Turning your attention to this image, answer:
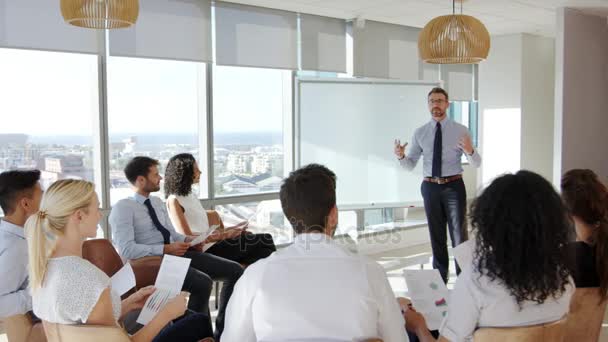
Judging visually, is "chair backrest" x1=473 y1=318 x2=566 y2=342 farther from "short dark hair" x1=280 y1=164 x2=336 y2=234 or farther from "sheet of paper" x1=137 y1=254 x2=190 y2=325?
"sheet of paper" x1=137 y1=254 x2=190 y2=325

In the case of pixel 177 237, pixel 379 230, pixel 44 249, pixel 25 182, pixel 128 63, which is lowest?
pixel 379 230

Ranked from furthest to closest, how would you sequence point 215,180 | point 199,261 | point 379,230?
point 379,230 → point 215,180 → point 199,261

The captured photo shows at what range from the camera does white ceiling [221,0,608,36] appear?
5.62 m

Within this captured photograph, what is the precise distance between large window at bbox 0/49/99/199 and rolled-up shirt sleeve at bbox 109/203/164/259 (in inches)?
59.4

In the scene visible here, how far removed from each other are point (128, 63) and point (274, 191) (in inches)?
82.2

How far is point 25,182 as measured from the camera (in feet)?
8.96

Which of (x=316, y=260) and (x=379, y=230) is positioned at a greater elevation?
(x=316, y=260)

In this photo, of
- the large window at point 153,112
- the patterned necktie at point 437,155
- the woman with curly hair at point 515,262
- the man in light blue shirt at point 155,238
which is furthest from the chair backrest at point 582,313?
the large window at point 153,112

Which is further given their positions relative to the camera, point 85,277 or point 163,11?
point 163,11

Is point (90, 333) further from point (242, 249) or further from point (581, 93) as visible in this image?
point (581, 93)

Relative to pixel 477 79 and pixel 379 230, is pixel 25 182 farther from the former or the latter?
pixel 477 79

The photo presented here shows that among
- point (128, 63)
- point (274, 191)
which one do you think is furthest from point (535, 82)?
point (128, 63)

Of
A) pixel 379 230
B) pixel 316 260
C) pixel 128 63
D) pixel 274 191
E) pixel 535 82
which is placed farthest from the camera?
pixel 535 82

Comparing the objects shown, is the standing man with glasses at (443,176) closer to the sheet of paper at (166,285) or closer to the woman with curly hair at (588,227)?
the woman with curly hair at (588,227)
